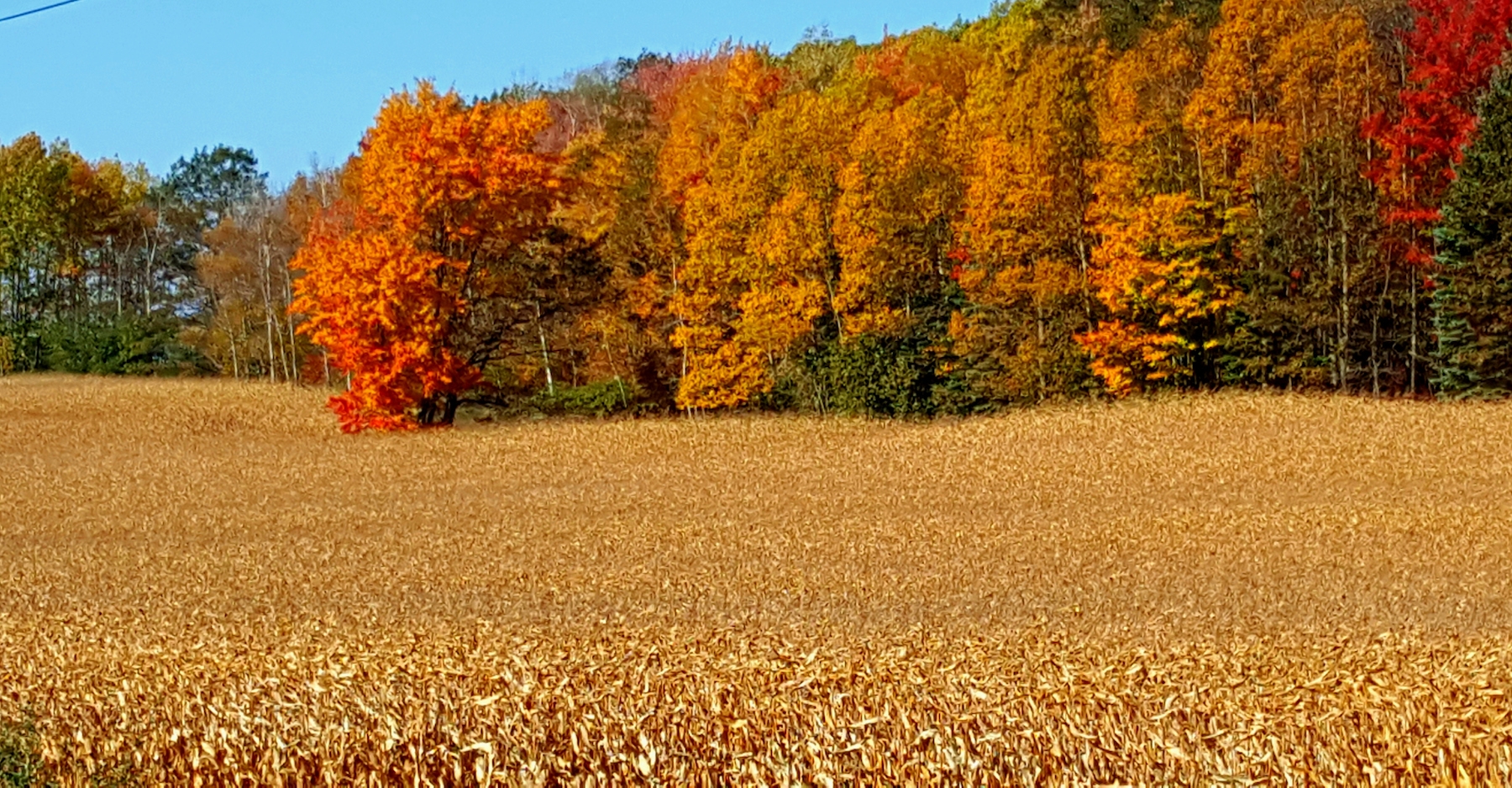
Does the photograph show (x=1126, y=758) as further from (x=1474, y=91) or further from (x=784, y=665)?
(x=1474, y=91)

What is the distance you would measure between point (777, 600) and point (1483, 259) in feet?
99.1

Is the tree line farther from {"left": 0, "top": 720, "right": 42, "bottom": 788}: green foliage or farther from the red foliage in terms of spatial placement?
{"left": 0, "top": 720, "right": 42, "bottom": 788}: green foliage

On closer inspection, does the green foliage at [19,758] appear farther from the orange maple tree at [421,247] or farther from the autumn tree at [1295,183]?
the autumn tree at [1295,183]

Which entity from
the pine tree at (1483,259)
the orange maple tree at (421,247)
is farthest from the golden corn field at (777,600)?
the pine tree at (1483,259)

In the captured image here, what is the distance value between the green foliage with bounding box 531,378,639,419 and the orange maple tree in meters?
5.66

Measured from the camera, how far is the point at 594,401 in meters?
52.4

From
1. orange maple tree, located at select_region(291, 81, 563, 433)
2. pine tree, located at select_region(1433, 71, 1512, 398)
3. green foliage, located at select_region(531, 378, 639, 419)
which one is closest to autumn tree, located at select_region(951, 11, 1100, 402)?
pine tree, located at select_region(1433, 71, 1512, 398)

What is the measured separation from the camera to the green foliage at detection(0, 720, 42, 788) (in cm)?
840

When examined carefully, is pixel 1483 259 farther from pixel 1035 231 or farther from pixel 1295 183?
pixel 1035 231

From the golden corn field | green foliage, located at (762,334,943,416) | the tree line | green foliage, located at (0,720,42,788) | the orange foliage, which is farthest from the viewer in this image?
green foliage, located at (762,334,943,416)

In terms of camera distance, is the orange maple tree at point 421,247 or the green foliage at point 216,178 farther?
the green foliage at point 216,178

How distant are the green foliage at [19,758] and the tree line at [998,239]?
34.9m

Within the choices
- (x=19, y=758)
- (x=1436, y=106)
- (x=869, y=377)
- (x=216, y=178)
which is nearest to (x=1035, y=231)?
(x=869, y=377)

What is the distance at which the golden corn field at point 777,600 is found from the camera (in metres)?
8.56
